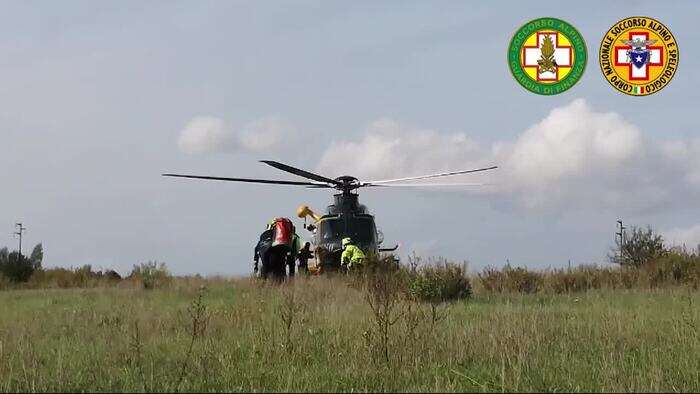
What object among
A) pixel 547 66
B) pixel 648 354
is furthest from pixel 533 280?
pixel 648 354

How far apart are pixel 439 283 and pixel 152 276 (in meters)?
11.8

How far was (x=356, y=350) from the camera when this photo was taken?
28.1 ft

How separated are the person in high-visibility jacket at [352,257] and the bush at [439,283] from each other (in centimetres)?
293

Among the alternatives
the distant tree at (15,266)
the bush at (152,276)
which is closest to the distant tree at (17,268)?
the distant tree at (15,266)

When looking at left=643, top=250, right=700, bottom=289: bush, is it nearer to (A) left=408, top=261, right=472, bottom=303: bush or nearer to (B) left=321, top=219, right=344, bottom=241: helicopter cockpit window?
(A) left=408, top=261, right=472, bottom=303: bush

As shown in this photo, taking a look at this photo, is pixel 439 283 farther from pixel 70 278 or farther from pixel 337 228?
pixel 70 278

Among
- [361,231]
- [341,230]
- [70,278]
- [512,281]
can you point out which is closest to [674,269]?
[512,281]

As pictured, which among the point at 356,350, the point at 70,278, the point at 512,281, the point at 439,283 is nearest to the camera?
the point at 356,350

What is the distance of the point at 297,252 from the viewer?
23.8 metres

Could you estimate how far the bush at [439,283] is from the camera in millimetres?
16438

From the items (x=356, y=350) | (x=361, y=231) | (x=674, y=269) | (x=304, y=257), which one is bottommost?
(x=356, y=350)

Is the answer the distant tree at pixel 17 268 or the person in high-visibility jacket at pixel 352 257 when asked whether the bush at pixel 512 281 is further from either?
the distant tree at pixel 17 268

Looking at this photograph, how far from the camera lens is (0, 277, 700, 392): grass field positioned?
7012 millimetres

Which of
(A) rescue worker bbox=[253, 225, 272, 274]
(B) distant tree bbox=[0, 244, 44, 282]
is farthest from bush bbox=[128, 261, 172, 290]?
(B) distant tree bbox=[0, 244, 44, 282]
